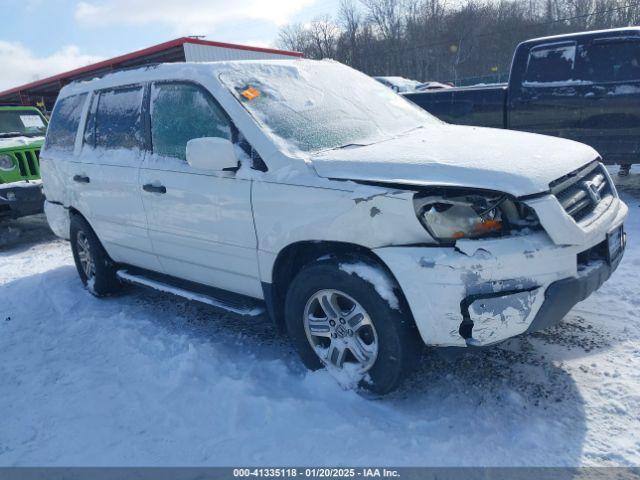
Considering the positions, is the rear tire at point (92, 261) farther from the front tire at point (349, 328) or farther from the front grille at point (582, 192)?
the front grille at point (582, 192)

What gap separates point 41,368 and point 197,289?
1.20 meters

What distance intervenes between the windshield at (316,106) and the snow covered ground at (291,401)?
1.48m

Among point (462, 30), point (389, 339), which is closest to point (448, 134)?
point (389, 339)

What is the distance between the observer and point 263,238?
291 centimetres

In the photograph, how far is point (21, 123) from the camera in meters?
8.69

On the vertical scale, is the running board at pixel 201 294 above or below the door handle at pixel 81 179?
below

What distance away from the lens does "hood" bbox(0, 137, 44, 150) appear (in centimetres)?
734

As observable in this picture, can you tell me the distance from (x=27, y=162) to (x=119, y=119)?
14.4 ft

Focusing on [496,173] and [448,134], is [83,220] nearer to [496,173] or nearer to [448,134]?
[448,134]

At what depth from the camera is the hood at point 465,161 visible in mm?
2297

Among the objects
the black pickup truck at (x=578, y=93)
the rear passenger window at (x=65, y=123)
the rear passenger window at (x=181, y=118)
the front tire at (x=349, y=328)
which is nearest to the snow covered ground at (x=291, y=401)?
the front tire at (x=349, y=328)

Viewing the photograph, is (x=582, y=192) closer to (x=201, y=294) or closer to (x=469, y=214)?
(x=469, y=214)

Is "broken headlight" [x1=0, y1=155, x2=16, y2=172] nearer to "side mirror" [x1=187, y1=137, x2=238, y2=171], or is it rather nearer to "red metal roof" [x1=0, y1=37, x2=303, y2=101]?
"side mirror" [x1=187, y1=137, x2=238, y2=171]

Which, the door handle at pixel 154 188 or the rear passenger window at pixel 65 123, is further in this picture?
the rear passenger window at pixel 65 123
